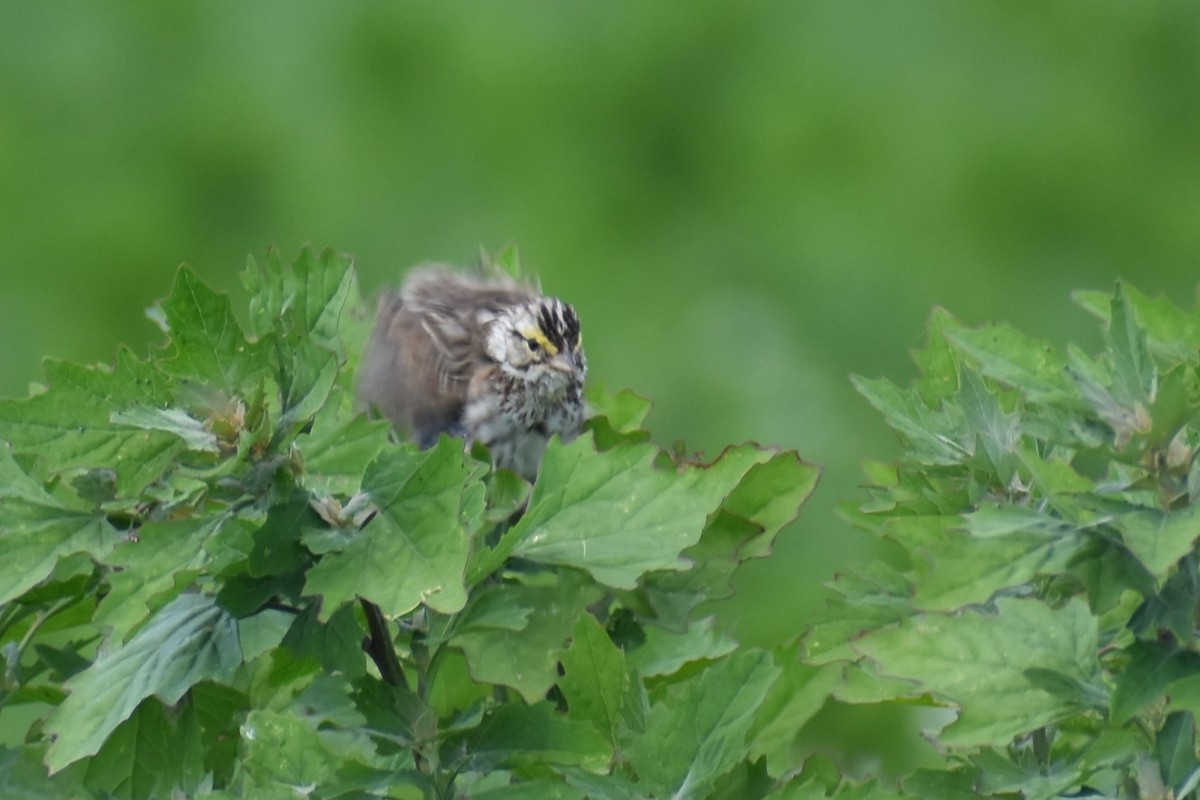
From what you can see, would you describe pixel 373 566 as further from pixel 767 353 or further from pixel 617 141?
pixel 617 141

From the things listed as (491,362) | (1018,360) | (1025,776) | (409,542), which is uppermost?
(1018,360)

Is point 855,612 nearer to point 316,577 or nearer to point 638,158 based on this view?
point 316,577

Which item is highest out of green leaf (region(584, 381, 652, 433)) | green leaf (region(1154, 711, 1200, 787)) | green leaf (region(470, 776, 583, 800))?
green leaf (region(584, 381, 652, 433))

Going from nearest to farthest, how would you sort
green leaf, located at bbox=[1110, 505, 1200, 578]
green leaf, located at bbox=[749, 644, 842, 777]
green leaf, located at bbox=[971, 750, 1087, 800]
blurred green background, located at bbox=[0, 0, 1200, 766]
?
green leaf, located at bbox=[1110, 505, 1200, 578] < green leaf, located at bbox=[971, 750, 1087, 800] < green leaf, located at bbox=[749, 644, 842, 777] < blurred green background, located at bbox=[0, 0, 1200, 766]

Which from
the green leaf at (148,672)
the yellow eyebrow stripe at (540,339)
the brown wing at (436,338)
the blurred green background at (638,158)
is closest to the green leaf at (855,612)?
the green leaf at (148,672)

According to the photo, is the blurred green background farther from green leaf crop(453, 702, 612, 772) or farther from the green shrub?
green leaf crop(453, 702, 612, 772)

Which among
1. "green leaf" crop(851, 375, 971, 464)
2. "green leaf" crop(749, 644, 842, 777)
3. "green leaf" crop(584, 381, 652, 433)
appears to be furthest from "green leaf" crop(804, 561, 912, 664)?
"green leaf" crop(584, 381, 652, 433)

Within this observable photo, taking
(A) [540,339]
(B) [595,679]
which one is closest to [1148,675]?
(B) [595,679]
